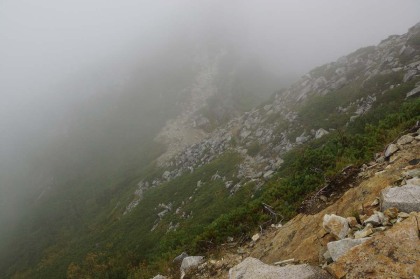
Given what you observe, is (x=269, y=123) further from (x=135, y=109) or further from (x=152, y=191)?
(x=135, y=109)

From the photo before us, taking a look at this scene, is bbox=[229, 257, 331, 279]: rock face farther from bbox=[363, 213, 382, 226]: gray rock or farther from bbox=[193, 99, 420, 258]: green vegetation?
bbox=[193, 99, 420, 258]: green vegetation

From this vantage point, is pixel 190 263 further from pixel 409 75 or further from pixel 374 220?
pixel 409 75

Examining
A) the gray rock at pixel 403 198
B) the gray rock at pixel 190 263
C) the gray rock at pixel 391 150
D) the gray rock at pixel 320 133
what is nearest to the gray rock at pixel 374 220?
the gray rock at pixel 403 198

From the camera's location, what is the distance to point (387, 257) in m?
5.72

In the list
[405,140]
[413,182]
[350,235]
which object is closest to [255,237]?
[350,235]

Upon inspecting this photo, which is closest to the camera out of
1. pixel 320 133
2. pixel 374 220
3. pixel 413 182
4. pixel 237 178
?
pixel 374 220

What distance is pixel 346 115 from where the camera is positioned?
47.3 meters

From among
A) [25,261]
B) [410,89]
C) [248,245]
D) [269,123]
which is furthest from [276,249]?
[25,261]

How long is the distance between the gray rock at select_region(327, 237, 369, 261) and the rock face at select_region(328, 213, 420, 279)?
0.80ft

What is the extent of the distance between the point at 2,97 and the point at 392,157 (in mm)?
226378

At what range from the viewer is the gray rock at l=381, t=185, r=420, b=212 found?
6.70 metres

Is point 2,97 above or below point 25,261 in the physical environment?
above

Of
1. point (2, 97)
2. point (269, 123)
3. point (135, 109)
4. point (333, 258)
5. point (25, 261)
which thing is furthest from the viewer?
point (2, 97)

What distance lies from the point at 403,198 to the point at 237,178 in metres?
44.6
